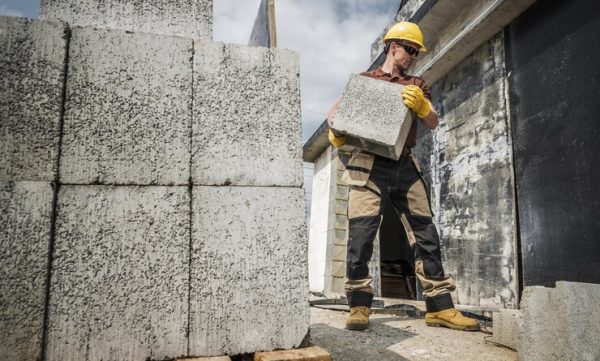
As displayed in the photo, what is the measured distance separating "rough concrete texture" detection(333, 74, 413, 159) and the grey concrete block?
1.74m

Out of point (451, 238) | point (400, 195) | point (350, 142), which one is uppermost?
point (350, 142)

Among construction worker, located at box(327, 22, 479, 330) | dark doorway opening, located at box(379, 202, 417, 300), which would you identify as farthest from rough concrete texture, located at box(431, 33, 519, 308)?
dark doorway opening, located at box(379, 202, 417, 300)

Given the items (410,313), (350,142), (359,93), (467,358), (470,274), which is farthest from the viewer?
(470,274)

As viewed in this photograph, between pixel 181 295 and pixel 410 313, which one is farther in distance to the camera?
pixel 410 313

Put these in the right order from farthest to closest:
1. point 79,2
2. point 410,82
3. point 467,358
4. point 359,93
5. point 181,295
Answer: point 410,82 → point 359,93 → point 467,358 → point 79,2 → point 181,295

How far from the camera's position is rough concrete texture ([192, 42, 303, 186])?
1.66 metres

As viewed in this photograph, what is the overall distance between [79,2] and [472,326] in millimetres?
3064

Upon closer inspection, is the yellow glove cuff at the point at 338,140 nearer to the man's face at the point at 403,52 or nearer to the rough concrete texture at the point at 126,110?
the man's face at the point at 403,52

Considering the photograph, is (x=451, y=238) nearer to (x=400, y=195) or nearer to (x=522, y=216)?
(x=522, y=216)

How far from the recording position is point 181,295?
153cm

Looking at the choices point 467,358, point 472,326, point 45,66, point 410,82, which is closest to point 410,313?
point 472,326

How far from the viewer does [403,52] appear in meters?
3.26

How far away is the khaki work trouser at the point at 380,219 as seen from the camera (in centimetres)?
288

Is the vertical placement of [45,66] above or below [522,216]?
above
